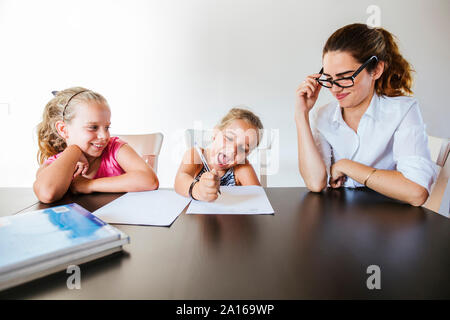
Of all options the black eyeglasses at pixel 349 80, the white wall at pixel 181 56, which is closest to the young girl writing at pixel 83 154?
the black eyeglasses at pixel 349 80

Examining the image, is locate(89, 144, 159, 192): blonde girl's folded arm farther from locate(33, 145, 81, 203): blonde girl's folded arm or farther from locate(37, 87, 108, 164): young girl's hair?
locate(37, 87, 108, 164): young girl's hair

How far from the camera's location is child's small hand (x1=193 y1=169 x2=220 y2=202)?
0.61 meters

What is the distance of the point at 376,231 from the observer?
46 centimetres

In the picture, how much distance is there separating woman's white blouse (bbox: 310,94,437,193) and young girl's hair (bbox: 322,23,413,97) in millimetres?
78

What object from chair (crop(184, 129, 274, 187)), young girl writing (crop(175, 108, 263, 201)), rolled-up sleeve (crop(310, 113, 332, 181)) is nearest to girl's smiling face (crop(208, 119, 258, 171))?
young girl writing (crop(175, 108, 263, 201))

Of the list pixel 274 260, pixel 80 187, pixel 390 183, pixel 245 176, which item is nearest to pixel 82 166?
pixel 80 187

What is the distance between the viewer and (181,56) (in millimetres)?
1955

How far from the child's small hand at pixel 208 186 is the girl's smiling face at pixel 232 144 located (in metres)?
0.45

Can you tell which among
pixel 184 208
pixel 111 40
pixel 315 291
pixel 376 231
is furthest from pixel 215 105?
pixel 315 291

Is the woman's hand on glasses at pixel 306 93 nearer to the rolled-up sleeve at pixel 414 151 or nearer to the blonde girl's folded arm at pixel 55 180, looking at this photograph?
the rolled-up sleeve at pixel 414 151

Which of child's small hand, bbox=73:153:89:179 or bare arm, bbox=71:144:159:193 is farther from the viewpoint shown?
child's small hand, bbox=73:153:89:179

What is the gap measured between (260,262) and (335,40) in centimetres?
A: 91
